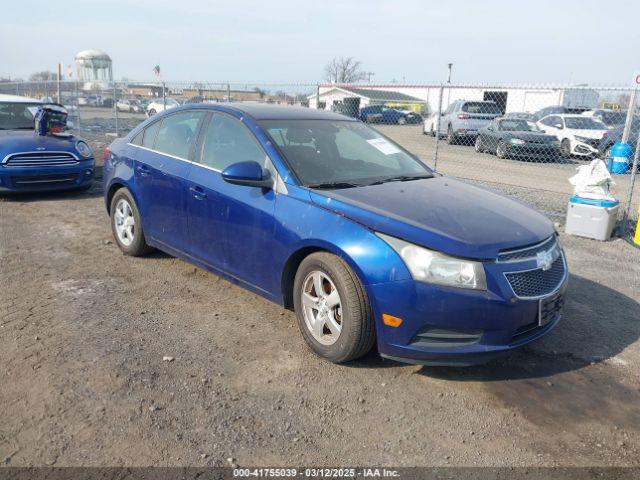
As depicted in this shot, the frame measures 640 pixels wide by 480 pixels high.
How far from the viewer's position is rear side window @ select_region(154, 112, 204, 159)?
4.72 m

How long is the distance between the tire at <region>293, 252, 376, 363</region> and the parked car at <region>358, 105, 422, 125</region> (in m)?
13.5

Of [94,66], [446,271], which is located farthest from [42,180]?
[94,66]

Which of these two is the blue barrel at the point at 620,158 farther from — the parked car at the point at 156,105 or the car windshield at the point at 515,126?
the parked car at the point at 156,105

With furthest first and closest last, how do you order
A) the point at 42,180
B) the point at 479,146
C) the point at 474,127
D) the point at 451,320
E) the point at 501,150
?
the point at 474,127
the point at 479,146
the point at 501,150
the point at 42,180
the point at 451,320

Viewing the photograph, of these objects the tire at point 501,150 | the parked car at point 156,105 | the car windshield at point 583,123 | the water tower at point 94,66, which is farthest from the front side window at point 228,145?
the water tower at point 94,66

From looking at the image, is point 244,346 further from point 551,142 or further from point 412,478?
point 551,142

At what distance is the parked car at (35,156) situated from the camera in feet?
25.8

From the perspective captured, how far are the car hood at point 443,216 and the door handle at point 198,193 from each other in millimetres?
1129

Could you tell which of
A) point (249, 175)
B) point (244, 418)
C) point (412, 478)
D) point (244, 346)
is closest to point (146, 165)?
point (249, 175)

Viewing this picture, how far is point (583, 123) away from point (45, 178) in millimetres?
15392

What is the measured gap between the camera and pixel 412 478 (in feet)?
8.27

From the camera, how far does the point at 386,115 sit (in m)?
22.6

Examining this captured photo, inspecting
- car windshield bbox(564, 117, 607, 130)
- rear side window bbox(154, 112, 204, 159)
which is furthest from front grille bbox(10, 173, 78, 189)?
car windshield bbox(564, 117, 607, 130)

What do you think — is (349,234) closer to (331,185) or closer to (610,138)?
(331,185)
